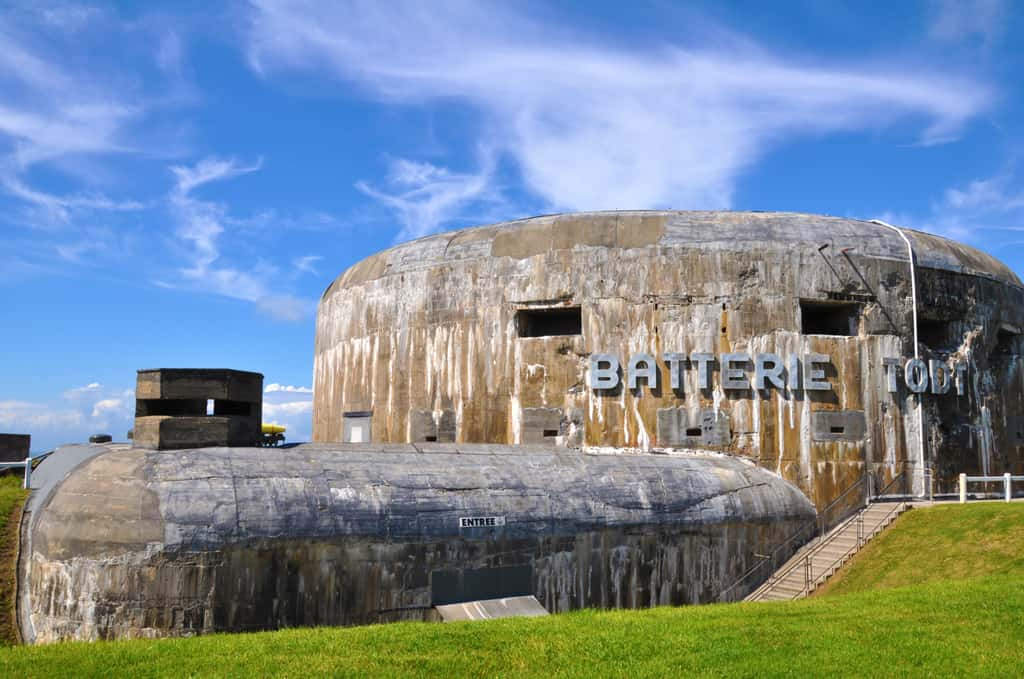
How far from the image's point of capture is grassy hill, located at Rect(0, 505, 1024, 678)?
22.6 feet

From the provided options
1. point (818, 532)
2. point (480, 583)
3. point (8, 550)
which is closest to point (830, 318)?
point (818, 532)

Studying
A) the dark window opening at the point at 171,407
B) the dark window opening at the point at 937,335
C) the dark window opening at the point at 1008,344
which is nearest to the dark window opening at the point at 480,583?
the dark window opening at the point at 171,407

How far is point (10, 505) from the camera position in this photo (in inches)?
468

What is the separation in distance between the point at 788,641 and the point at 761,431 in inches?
341

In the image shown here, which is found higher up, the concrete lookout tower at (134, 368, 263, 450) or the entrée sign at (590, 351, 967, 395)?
the entrée sign at (590, 351, 967, 395)

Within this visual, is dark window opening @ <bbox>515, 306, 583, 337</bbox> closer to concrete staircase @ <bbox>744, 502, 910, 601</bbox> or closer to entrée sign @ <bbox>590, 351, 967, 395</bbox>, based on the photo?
entrée sign @ <bbox>590, 351, 967, 395</bbox>

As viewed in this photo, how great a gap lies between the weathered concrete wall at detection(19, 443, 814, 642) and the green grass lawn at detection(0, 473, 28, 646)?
184 mm

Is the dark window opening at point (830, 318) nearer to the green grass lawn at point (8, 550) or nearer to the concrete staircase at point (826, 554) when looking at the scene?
the concrete staircase at point (826, 554)

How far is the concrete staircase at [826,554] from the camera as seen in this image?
13523 mm

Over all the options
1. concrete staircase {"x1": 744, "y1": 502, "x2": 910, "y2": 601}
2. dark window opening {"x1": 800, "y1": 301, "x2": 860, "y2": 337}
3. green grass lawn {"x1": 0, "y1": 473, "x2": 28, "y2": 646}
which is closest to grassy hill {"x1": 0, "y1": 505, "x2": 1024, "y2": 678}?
green grass lawn {"x1": 0, "y1": 473, "x2": 28, "y2": 646}

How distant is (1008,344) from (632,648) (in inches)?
610

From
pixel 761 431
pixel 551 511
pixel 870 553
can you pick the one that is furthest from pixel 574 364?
pixel 870 553

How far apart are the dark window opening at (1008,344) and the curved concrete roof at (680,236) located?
1898mm

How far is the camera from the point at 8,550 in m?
10.6
